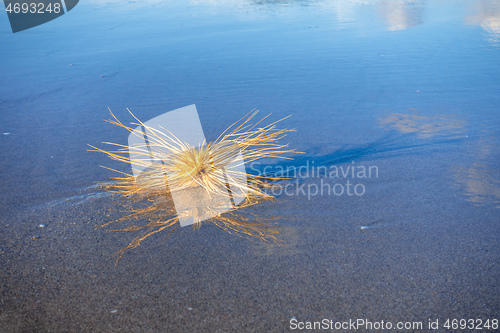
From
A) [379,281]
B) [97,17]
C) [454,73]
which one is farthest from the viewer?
[97,17]

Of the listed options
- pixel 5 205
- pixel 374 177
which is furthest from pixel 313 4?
pixel 5 205

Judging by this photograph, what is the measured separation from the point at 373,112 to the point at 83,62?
4260 mm

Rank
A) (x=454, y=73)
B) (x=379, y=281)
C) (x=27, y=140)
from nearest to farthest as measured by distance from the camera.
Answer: (x=379, y=281) < (x=27, y=140) < (x=454, y=73)

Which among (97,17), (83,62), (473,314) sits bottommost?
(473,314)

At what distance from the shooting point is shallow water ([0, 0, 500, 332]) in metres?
1.79

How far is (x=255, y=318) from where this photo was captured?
171cm

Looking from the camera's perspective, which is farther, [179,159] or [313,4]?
[313,4]

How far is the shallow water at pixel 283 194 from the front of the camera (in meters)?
1.79

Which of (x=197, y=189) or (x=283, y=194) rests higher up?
(x=197, y=189)

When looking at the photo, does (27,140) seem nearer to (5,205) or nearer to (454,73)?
(5,205)

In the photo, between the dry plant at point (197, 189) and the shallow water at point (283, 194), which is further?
the dry plant at point (197, 189)

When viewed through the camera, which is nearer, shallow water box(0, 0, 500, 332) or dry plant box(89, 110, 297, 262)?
shallow water box(0, 0, 500, 332)

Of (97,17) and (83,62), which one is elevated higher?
(97,17)

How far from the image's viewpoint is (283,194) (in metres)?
2.67
